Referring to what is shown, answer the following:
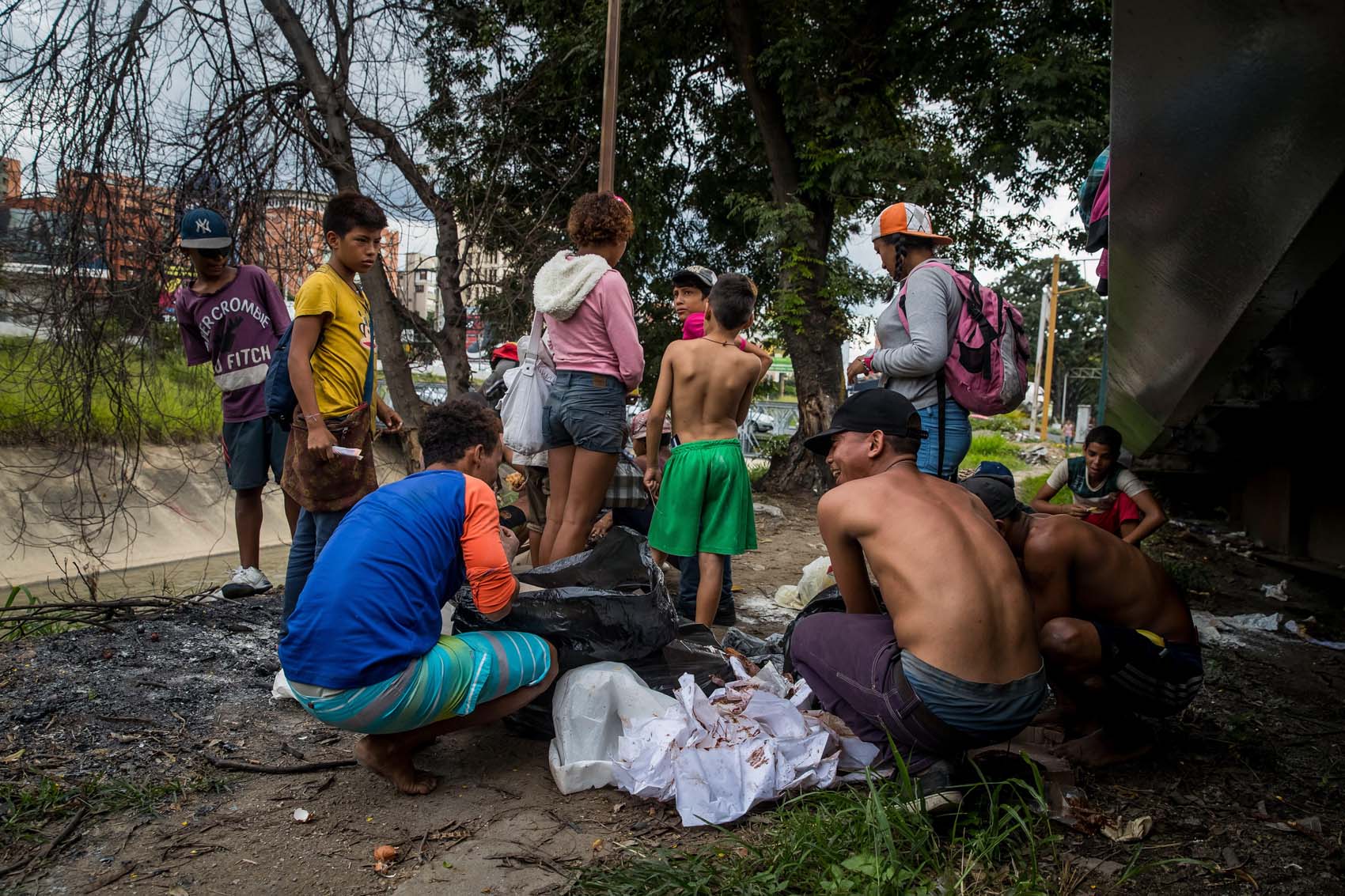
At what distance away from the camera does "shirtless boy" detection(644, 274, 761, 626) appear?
4.19 meters

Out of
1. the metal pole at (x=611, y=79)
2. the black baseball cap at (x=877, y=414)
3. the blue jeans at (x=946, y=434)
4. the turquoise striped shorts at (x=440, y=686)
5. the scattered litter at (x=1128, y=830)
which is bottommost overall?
the scattered litter at (x=1128, y=830)

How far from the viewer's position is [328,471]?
12.0 ft

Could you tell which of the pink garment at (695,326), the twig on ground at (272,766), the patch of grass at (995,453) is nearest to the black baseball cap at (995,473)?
the pink garment at (695,326)

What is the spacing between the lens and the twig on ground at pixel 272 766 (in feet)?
9.70

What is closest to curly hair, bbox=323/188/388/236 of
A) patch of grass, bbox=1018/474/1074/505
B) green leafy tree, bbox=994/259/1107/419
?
patch of grass, bbox=1018/474/1074/505

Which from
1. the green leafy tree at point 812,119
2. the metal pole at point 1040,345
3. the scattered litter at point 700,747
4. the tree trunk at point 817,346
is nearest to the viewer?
the scattered litter at point 700,747

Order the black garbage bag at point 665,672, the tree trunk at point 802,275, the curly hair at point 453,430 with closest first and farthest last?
the curly hair at point 453,430
the black garbage bag at point 665,672
the tree trunk at point 802,275

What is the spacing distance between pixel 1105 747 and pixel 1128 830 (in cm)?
56

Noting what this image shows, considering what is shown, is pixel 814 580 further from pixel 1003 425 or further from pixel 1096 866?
pixel 1003 425

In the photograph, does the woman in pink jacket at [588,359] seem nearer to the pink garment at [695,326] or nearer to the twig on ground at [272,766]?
the pink garment at [695,326]

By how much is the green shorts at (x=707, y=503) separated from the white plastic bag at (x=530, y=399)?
69 centimetres

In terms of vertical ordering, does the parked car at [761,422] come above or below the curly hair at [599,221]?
below

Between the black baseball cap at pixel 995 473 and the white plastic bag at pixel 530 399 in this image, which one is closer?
the black baseball cap at pixel 995 473

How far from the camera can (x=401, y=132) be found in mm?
7168
